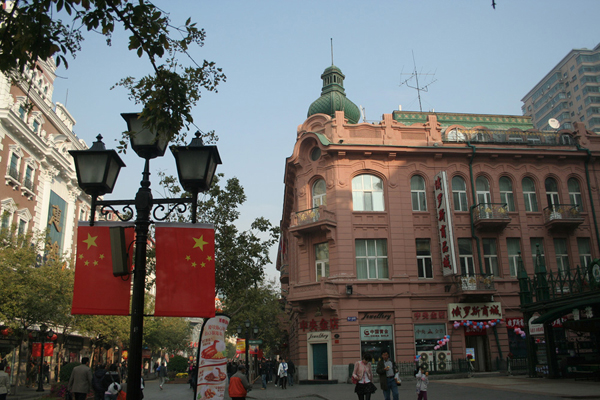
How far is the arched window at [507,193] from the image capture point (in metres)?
30.8

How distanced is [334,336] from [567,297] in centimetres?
1213

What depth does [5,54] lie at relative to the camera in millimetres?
5969

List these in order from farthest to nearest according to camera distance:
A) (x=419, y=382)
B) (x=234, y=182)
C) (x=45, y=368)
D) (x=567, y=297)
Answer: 1. (x=45, y=368)
2. (x=234, y=182)
3. (x=567, y=297)
4. (x=419, y=382)

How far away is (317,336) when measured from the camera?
27469 mm

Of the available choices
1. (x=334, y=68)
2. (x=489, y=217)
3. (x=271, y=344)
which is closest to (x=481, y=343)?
(x=489, y=217)

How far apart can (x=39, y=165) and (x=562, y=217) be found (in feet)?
123

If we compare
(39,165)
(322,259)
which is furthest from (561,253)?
(39,165)

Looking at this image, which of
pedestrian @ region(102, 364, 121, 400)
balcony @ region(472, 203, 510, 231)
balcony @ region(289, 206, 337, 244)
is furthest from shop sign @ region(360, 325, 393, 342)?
pedestrian @ region(102, 364, 121, 400)

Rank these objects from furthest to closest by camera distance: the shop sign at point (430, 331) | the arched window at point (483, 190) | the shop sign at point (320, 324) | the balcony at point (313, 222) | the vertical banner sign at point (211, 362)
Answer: the arched window at point (483, 190) → the balcony at point (313, 222) → the shop sign at point (430, 331) → the shop sign at point (320, 324) → the vertical banner sign at point (211, 362)

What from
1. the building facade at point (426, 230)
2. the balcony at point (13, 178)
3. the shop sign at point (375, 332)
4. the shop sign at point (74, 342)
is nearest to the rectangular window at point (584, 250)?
the building facade at point (426, 230)

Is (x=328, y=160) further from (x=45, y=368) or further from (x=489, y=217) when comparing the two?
(x=45, y=368)

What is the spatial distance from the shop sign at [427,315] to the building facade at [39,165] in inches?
913

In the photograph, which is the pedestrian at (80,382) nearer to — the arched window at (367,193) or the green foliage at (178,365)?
the arched window at (367,193)

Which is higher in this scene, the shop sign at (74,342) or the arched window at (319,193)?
the arched window at (319,193)
